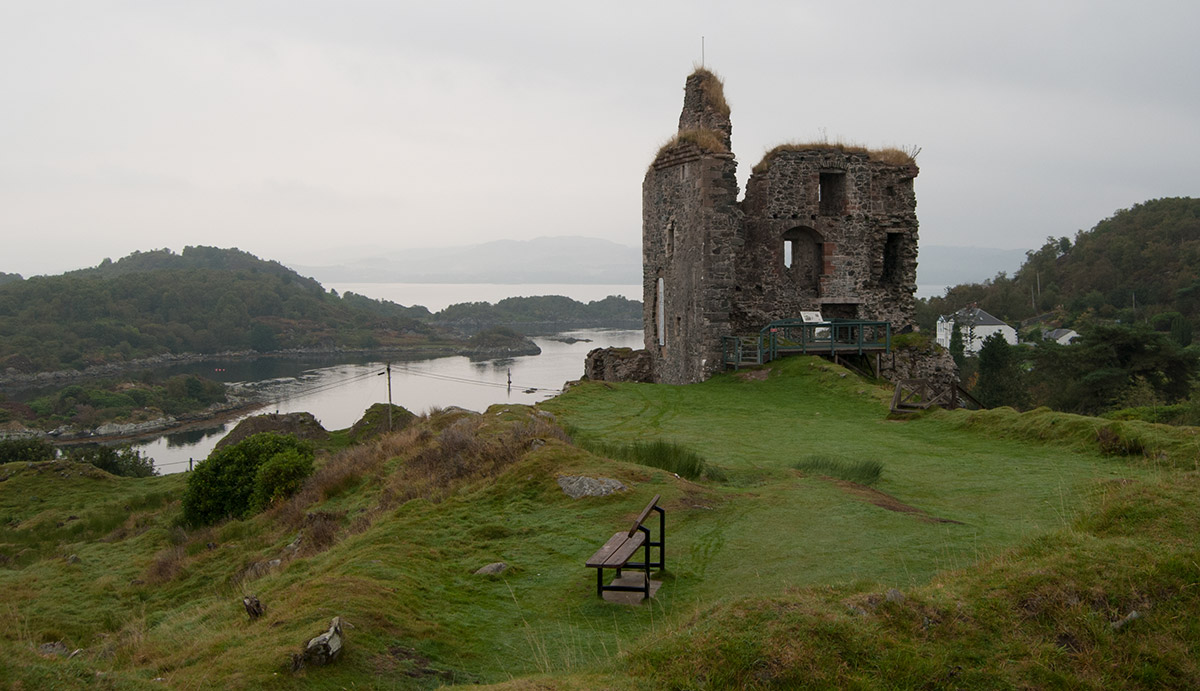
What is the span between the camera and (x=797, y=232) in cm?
2383

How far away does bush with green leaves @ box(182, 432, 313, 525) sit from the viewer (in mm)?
16016

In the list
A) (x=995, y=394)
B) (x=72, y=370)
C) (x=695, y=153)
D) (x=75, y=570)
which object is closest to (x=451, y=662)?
(x=75, y=570)

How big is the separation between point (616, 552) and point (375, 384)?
2714 inches

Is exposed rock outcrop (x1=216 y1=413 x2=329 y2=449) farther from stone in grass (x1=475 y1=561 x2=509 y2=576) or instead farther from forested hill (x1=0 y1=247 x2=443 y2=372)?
forested hill (x1=0 y1=247 x2=443 y2=372)

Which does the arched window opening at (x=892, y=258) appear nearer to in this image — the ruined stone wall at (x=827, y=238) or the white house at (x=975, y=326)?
the ruined stone wall at (x=827, y=238)

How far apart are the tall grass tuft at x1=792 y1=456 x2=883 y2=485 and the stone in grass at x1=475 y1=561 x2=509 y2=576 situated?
4.57 metres

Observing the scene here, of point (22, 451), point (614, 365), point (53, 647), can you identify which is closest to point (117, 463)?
point (22, 451)

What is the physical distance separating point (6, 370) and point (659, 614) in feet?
321

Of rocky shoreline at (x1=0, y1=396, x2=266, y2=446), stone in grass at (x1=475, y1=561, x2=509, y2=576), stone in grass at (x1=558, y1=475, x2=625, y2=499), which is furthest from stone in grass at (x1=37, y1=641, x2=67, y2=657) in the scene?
rocky shoreline at (x1=0, y1=396, x2=266, y2=446)

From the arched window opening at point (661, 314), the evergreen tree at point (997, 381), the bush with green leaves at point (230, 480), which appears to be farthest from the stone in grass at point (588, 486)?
the evergreen tree at point (997, 381)

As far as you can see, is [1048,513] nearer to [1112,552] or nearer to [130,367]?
[1112,552]

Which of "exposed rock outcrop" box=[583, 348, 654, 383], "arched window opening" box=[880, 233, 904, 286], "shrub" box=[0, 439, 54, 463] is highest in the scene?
"arched window opening" box=[880, 233, 904, 286]

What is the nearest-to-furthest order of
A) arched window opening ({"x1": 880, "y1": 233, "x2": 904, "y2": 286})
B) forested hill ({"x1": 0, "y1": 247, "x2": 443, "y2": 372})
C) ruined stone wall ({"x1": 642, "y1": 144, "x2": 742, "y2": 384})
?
1. ruined stone wall ({"x1": 642, "y1": 144, "x2": 742, "y2": 384})
2. arched window opening ({"x1": 880, "y1": 233, "x2": 904, "y2": 286})
3. forested hill ({"x1": 0, "y1": 247, "x2": 443, "y2": 372})

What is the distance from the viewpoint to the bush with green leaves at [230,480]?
52.5ft
